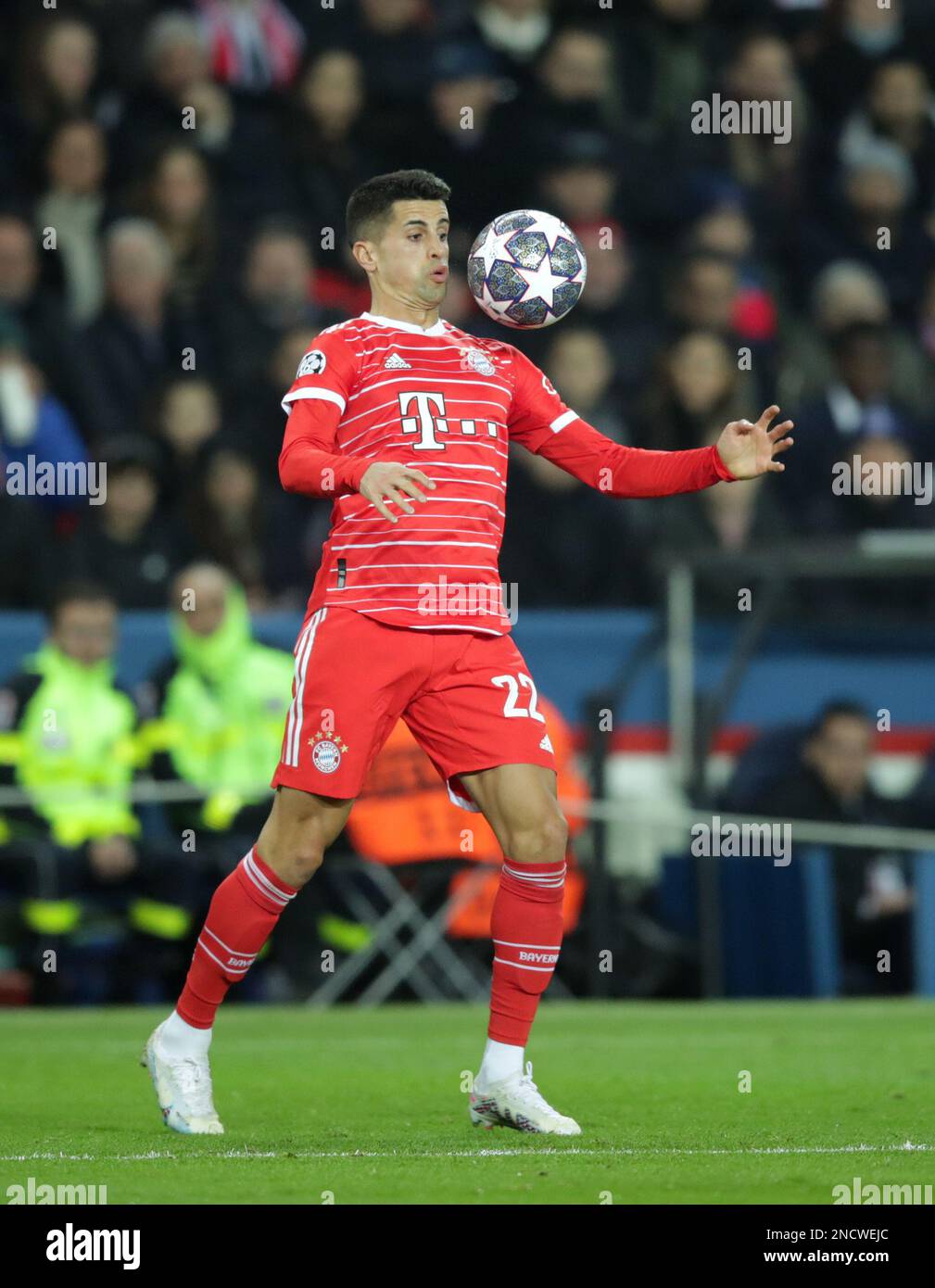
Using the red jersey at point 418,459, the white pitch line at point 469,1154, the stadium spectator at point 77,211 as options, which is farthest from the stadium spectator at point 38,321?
the white pitch line at point 469,1154

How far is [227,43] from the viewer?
13617mm

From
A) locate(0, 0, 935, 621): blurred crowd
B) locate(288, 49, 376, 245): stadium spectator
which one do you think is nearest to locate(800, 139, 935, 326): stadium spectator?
locate(0, 0, 935, 621): blurred crowd

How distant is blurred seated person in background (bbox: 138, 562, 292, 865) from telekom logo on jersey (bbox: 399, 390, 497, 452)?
466cm

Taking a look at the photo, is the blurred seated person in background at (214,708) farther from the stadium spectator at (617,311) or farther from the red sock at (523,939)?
the red sock at (523,939)

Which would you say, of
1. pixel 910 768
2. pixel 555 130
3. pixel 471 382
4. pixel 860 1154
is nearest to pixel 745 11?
pixel 555 130

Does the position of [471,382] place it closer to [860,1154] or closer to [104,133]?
[860,1154]

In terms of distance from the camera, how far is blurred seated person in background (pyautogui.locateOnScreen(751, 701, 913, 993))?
34.7ft

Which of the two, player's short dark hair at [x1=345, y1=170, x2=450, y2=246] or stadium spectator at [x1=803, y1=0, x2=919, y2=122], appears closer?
player's short dark hair at [x1=345, y1=170, x2=450, y2=246]

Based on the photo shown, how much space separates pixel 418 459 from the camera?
577cm

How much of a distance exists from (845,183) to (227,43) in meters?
3.94

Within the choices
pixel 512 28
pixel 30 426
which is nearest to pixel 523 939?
pixel 30 426

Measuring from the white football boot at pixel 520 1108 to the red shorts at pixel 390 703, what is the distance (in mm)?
739

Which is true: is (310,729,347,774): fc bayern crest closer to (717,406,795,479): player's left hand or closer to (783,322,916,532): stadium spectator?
(717,406,795,479): player's left hand

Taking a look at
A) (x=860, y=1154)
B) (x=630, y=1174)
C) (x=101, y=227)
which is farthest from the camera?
(x=101, y=227)
